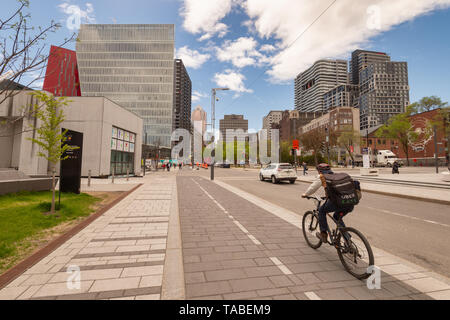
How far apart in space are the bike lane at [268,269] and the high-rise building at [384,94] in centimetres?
17071

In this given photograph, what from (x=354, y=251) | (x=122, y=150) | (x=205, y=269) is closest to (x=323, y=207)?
(x=354, y=251)

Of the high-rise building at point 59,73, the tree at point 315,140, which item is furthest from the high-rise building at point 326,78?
the high-rise building at point 59,73

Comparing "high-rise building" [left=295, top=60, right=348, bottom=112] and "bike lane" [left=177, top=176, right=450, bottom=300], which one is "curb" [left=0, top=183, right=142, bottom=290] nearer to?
"bike lane" [left=177, top=176, right=450, bottom=300]

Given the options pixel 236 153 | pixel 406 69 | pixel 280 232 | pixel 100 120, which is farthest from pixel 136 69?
pixel 406 69

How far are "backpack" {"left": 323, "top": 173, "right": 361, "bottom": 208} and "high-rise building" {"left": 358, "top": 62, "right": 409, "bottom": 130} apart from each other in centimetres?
17115

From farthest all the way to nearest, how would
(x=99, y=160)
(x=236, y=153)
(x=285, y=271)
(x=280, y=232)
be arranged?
(x=236, y=153), (x=99, y=160), (x=280, y=232), (x=285, y=271)

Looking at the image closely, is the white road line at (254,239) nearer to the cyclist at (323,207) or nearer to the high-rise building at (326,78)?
the cyclist at (323,207)

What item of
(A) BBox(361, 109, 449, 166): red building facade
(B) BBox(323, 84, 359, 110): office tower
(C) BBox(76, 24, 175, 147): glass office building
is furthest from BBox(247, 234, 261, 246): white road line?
(B) BBox(323, 84, 359, 110): office tower

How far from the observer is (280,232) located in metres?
5.17

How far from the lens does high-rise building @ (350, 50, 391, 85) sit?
18462 centimetres

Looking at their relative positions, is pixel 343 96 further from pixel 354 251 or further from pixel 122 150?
pixel 354 251

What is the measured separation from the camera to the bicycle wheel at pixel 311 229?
13.6 ft
